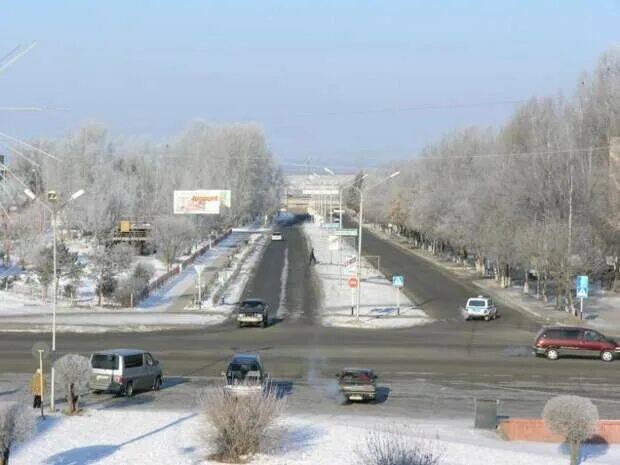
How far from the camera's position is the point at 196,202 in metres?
99.4

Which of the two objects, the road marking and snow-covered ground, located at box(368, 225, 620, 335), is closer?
snow-covered ground, located at box(368, 225, 620, 335)

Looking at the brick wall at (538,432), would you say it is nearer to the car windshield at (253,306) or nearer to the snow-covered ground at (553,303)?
the car windshield at (253,306)

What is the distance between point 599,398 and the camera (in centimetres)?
2733

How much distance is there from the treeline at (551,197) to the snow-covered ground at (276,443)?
3486 centimetres

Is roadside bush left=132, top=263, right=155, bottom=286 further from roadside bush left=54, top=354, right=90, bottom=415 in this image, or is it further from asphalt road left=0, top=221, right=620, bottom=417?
roadside bush left=54, top=354, right=90, bottom=415

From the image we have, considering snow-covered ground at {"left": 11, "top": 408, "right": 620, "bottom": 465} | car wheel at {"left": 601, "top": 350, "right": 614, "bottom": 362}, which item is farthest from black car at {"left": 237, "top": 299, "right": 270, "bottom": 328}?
snow-covered ground at {"left": 11, "top": 408, "right": 620, "bottom": 465}

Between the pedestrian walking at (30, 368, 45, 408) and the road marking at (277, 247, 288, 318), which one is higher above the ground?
the pedestrian walking at (30, 368, 45, 408)

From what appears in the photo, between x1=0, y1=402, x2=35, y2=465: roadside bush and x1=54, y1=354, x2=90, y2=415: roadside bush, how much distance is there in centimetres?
603

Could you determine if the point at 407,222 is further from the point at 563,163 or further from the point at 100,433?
the point at 100,433

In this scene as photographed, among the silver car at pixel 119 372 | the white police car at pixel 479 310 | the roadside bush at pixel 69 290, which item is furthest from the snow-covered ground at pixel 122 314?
the silver car at pixel 119 372

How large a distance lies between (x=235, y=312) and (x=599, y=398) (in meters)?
27.9

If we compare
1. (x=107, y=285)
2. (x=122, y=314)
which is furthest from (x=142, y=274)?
(x=122, y=314)

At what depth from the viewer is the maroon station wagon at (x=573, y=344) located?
37.1 metres

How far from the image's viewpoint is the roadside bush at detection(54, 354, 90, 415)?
2216cm
